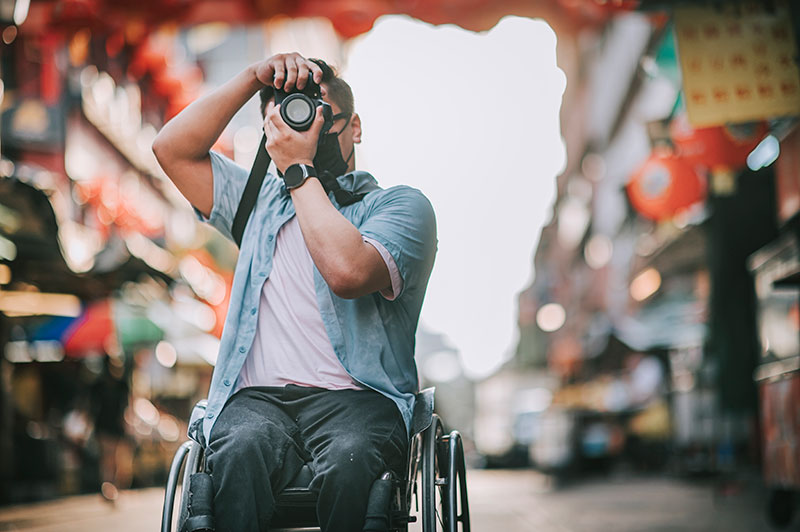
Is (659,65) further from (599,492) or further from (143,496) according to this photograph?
(143,496)

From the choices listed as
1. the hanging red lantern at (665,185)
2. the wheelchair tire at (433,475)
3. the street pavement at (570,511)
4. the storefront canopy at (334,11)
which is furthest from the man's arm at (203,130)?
the hanging red lantern at (665,185)

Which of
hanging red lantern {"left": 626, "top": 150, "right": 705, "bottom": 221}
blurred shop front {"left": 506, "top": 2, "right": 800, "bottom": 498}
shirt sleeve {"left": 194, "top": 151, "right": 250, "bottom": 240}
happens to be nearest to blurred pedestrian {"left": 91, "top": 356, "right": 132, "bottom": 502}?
blurred shop front {"left": 506, "top": 2, "right": 800, "bottom": 498}

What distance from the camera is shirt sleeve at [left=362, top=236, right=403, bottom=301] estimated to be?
265cm

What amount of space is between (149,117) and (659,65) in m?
17.0

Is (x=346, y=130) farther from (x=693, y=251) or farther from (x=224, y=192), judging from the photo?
(x=693, y=251)

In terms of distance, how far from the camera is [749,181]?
426 inches

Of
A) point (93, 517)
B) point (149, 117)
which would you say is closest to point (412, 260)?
point (93, 517)

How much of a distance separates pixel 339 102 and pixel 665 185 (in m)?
6.75

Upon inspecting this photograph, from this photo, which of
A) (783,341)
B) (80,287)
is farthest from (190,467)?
(80,287)

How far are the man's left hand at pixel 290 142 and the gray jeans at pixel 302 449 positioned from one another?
0.67 metres

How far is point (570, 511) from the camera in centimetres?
938

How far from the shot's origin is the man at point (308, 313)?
2564 millimetres

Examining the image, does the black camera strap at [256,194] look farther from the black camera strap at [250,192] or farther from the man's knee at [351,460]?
the man's knee at [351,460]

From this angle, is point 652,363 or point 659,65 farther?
point 652,363
